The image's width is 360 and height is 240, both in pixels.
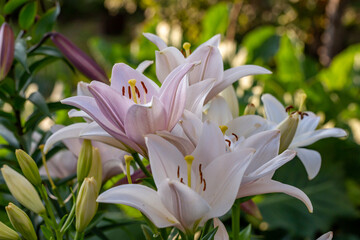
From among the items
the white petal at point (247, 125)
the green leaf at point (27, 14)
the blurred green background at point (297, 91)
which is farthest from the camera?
the blurred green background at point (297, 91)

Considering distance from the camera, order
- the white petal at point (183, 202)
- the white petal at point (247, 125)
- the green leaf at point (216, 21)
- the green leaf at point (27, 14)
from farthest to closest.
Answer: the green leaf at point (216, 21) → the green leaf at point (27, 14) → the white petal at point (247, 125) → the white petal at point (183, 202)

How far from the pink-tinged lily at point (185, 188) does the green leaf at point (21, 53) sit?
0.59 ft

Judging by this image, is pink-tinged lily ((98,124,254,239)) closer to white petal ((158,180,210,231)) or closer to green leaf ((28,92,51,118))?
white petal ((158,180,210,231))

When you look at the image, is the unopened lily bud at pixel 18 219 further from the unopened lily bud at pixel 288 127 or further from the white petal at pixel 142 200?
the unopened lily bud at pixel 288 127

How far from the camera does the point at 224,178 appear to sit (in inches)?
11.2

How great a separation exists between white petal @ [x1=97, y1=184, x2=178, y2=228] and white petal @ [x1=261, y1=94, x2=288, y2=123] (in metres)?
0.18

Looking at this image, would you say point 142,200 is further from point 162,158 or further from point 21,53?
point 21,53

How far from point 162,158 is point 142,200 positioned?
3 cm

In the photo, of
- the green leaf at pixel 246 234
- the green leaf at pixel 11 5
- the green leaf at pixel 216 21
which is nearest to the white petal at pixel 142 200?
the green leaf at pixel 246 234

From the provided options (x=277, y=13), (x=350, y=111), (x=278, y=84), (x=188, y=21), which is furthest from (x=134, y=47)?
(x=277, y=13)

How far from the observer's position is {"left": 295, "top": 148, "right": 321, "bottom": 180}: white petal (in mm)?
388

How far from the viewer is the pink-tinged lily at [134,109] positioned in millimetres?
292

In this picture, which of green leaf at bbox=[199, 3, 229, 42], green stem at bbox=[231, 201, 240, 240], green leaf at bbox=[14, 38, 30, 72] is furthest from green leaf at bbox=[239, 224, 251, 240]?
green leaf at bbox=[199, 3, 229, 42]

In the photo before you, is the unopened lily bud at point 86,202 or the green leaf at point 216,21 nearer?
the unopened lily bud at point 86,202
